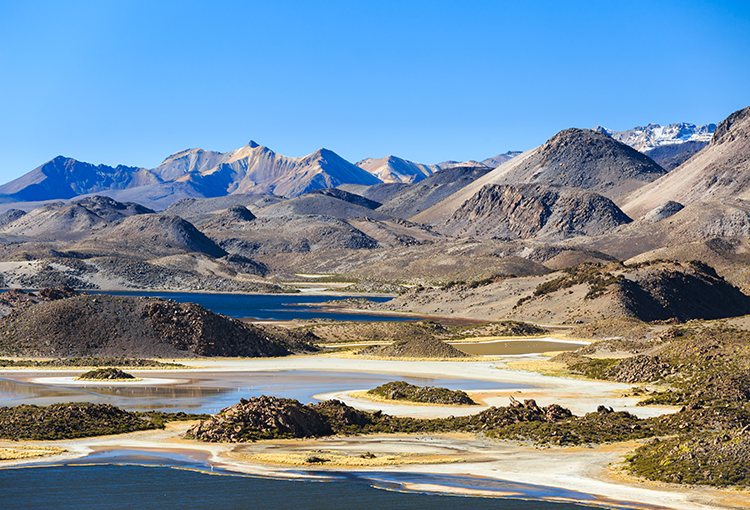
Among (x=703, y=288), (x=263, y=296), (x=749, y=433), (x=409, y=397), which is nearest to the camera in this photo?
(x=749, y=433)

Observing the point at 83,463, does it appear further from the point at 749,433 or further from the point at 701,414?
the point at 701,414

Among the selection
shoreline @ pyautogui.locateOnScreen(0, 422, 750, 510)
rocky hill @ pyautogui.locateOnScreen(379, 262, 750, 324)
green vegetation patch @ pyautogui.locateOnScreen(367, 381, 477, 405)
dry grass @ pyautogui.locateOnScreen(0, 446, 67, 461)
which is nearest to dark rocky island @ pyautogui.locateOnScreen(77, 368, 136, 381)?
green vegetation patch @ pyautogui.locateOnScreen(367, 381, 477, 405)

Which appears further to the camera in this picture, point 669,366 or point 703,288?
point 703,288

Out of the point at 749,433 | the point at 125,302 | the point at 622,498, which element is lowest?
the point at 622,498

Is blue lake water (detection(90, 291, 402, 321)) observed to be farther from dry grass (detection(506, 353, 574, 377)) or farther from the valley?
dry grass (detection(506, 353, 574, 377))

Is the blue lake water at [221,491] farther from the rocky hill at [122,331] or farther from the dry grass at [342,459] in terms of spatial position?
the rocky hill at [122,331]

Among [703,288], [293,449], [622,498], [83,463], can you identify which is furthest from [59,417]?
[703,288]

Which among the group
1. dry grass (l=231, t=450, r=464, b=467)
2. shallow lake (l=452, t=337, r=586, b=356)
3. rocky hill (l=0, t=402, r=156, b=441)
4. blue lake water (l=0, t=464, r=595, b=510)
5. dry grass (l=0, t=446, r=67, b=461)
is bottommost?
blue lake water (l=0, t=464, r=595, b=510)

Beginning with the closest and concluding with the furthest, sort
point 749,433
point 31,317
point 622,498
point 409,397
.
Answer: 1. point 622,498
2. point 749,433
3. point 409,397
4. point 31,317
